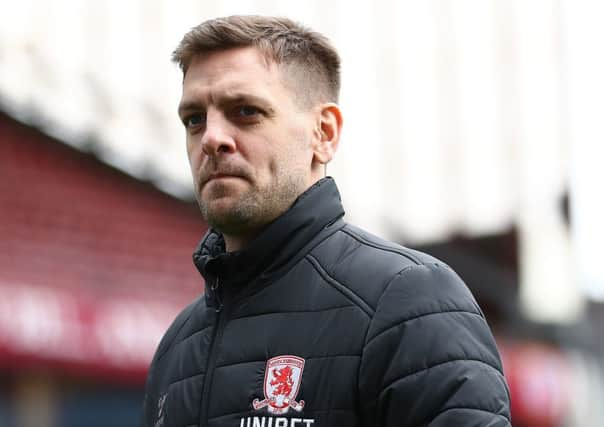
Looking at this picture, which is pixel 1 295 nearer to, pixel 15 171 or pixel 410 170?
pixel 15 171

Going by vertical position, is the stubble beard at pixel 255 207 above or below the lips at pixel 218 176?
below

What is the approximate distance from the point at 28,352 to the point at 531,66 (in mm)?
24577

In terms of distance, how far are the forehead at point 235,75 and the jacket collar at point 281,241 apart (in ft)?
0.85

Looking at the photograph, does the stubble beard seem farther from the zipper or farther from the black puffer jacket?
the zipper

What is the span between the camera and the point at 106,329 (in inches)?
383

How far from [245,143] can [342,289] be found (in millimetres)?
416

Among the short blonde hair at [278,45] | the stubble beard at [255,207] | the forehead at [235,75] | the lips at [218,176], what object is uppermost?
the short blonde hair at [278,45]

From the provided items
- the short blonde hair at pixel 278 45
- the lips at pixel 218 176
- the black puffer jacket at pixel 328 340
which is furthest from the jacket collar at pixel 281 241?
the short blonde hair at pixel 278 45

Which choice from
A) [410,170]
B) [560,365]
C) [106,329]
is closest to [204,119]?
[106,329]

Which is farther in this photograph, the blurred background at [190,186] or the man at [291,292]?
the blurred background at [190,186]

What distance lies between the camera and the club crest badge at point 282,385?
2252 millimetres

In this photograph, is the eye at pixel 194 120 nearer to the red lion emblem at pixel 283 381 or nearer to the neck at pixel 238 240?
the neck at pixel 238 240

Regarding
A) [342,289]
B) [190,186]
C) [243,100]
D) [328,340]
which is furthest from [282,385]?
[190,186]

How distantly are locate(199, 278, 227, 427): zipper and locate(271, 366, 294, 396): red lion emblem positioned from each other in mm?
201
